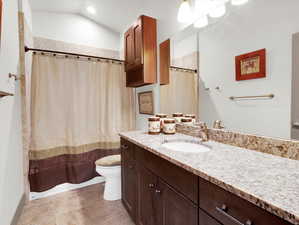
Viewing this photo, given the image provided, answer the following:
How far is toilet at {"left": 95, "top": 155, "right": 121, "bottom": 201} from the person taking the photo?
1.94m

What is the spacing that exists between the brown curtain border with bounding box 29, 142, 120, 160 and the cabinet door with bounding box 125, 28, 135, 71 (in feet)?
3.84

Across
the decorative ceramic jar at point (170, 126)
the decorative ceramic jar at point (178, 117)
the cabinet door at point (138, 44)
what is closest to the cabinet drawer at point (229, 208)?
the decorative ceramic jar at point (170, 126)

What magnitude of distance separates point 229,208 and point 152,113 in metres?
1.58

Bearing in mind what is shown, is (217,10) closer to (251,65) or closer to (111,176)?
(251,65)

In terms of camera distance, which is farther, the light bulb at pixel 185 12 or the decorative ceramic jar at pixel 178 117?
the decorative ceramic jar at pixel 178 117

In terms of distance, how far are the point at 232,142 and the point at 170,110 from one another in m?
0.83

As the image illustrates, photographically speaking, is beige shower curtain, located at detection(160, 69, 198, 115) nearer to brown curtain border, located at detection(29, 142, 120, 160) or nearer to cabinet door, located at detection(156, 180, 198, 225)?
cabinet door, located at detection(156, 180, 198, 225)

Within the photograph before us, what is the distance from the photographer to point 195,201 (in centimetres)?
77

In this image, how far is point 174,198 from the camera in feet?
3.04

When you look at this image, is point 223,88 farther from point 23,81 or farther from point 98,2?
point 98,2

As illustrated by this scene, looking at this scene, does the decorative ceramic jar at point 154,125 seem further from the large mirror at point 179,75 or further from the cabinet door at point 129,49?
the cabinet door at point 129,49

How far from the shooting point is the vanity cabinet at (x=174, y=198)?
0.59 meters

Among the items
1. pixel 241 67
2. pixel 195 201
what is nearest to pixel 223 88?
pixel 241 67

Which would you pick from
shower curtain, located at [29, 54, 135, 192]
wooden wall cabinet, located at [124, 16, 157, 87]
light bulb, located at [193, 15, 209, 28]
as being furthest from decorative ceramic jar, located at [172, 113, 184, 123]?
shower curtain, located at [29, 54, 135, 192]
